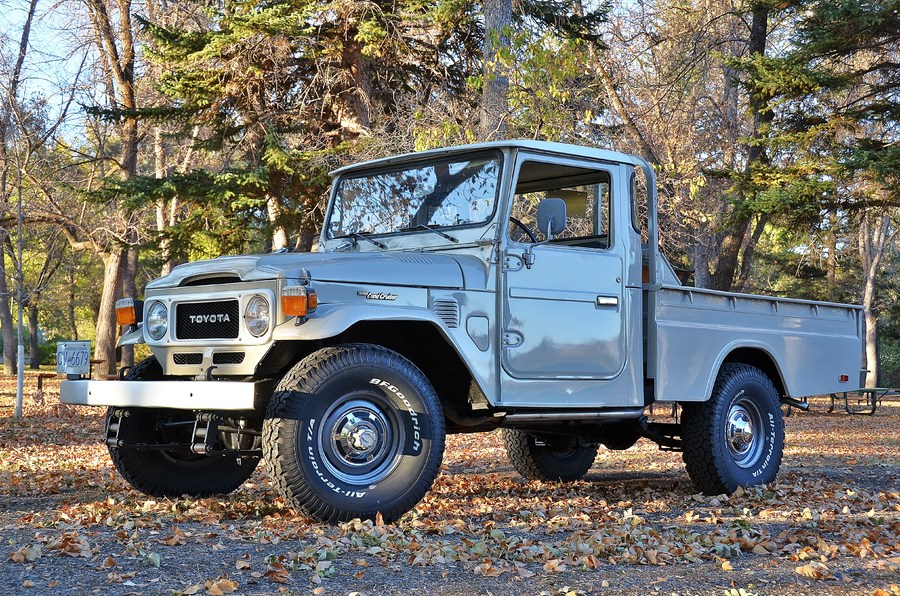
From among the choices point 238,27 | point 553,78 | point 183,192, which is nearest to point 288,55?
point 238,27

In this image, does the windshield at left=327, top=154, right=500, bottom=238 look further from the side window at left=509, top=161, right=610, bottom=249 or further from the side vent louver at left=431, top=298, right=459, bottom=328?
the side vent louver at left=431, top=298, right=459, bottom=328

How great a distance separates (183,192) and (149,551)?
15180mm

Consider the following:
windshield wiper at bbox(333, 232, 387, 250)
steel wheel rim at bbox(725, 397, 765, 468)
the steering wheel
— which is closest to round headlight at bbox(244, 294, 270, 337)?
windshield wiper at bbox(333, 232, 387, 250)

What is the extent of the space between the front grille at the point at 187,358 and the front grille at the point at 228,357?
17 centimetres

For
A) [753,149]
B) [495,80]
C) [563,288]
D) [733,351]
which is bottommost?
[733,351]

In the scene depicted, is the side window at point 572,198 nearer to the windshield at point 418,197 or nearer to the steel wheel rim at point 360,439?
the windshield at point 418,197

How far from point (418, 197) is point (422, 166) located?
24 centimetres

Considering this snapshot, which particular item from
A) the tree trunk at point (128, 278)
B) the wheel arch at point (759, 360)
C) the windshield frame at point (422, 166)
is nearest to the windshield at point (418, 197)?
the windshield frame at point (422, 166)

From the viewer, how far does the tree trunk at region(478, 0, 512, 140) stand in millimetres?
15109

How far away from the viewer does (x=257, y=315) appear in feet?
19.5

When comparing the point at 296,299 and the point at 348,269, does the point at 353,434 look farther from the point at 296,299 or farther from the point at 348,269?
the point at 348,269

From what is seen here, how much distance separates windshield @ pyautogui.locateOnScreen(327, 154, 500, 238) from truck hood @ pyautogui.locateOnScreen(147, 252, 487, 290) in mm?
458

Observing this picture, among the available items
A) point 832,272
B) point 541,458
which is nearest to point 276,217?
point 541,458

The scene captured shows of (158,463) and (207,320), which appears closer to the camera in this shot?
(207,320)
